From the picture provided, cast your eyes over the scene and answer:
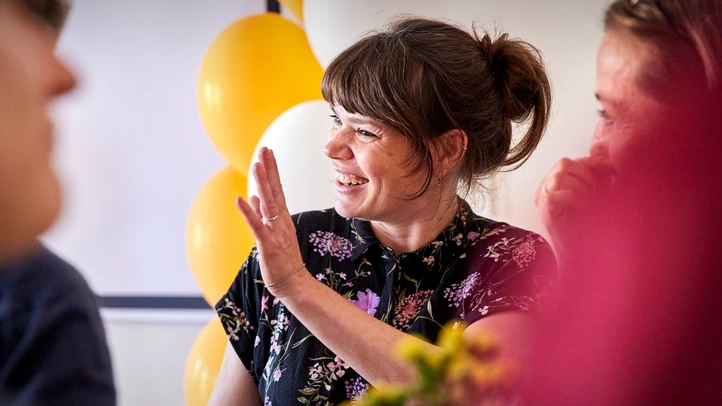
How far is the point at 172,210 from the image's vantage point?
6.86ft

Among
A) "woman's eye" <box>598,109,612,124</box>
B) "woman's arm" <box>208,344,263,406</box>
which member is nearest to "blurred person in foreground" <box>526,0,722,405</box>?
"woman's eye" <box>598,109,612,124</box>

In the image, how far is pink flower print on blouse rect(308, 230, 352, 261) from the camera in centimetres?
119

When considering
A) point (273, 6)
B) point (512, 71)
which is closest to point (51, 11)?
point (512, 71)

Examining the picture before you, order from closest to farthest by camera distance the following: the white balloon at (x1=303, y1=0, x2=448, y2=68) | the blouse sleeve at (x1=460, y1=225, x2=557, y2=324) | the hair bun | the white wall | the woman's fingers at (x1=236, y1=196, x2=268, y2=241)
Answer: the woman's fingers at (x1=236, y1=196, x2=268, y2=241), the blouse sleeve at (x1=460, y1=225, x2=557, y2=324), the hair bun, the white balloon at (x1=303, y1=0, x2=448, y2=68), the white wall

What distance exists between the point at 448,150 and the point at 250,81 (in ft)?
2.02

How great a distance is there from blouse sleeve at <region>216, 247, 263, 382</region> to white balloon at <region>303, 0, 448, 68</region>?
48 cm

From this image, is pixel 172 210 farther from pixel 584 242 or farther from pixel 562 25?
pixel 584 242

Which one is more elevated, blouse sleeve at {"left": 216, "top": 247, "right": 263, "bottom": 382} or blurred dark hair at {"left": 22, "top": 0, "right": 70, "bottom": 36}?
blurred dark hair at {"left": 22, "top": 0, "right": 70, "bottom": 36}

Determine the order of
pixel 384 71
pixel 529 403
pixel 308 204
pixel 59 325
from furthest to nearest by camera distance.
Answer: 1. pixel 308 204
2. pixel 384 71
3. pixel 529 403
4. pixel 59 325

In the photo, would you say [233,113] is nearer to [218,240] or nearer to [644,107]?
[218,240]

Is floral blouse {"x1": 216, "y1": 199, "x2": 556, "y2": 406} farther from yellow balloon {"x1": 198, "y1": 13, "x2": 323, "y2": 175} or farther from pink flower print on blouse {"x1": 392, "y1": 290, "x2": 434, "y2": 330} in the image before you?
yellow balloon {"x1": 198, "y1": 13, "x2": 323, "y2": 175}

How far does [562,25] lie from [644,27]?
526mm

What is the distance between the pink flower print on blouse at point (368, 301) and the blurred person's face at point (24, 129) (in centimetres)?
74

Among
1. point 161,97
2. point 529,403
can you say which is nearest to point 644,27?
point 529,403
